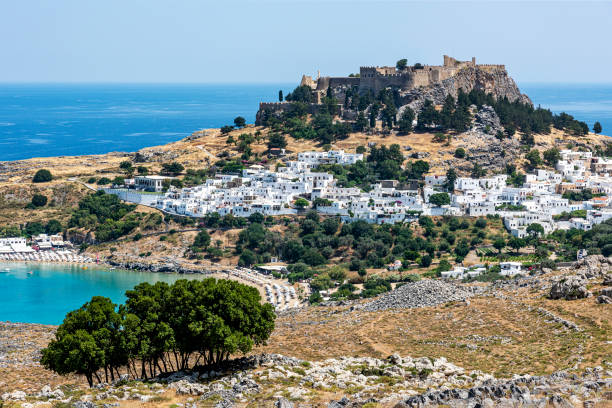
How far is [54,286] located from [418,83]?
4399cm

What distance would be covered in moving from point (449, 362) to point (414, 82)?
60448 millimetres

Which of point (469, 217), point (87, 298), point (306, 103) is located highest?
point (306, 103)

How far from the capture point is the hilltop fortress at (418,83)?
81.4 meters

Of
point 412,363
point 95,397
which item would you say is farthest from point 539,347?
point 95,397

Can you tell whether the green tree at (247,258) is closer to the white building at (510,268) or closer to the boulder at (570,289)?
the white building at (510,268)

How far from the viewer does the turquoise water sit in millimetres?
49312

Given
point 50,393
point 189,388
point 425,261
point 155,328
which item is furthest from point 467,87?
point 50,393

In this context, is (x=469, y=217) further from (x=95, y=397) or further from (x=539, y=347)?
(x=95, y=397)

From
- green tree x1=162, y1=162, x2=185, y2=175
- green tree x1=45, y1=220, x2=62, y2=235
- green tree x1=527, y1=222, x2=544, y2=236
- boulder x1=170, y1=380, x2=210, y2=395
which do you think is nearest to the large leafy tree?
boulder x1=170, y1=380, x2=210, y2=395

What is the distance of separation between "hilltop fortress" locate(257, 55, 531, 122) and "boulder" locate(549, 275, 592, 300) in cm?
5087

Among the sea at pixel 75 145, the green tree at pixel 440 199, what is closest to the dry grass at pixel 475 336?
the sea at pixel 75 145

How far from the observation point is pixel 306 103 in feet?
276

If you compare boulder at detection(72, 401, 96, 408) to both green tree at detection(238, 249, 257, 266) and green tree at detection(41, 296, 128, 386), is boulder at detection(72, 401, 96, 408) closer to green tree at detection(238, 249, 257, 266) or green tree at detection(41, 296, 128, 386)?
green tree at detection(41, 296, 128, 386)

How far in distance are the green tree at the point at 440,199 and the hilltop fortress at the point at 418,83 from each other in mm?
20079
